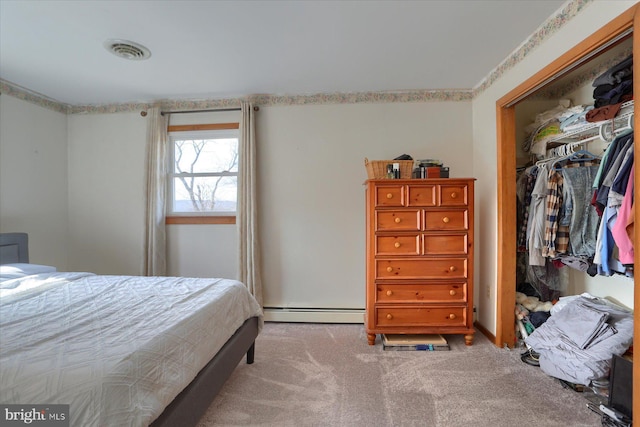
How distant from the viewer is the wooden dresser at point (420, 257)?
231 centimetres

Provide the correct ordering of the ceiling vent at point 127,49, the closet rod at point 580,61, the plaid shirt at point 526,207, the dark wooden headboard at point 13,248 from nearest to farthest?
the closet rod at point 580,61 → the ceiling vent at point 127,49 → the plaid shirt at point 526,207 → the dark wooden headboard at point 13,248

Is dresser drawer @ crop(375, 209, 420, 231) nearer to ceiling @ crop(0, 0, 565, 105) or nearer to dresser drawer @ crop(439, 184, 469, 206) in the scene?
dresser drawer @ crop(439, 184, 469, 206)

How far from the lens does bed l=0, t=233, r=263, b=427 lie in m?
0.84

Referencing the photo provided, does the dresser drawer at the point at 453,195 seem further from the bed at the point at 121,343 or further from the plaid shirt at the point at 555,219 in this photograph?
the bed at the point at 121,343

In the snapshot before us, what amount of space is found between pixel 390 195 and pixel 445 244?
636 millimetres

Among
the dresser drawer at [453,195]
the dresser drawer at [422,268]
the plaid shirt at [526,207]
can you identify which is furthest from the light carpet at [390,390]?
the dresser drawer at [453,195]

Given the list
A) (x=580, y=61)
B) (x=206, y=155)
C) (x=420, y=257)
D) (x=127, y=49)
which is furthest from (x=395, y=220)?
(x=127, y=49)

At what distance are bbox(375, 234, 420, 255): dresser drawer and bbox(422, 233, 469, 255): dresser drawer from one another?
0.32 feet

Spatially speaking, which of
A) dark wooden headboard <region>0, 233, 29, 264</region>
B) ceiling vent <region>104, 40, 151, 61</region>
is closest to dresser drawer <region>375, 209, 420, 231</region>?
ceiling vent <region>104, 40, 151, 61</region>

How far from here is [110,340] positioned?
1.09 metres

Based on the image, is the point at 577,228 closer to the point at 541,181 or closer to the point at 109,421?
the point at 541,181

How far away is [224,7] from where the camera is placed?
1.69 meters

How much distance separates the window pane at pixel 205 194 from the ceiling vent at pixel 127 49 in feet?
4.25

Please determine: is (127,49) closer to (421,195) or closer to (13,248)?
(13,248)
